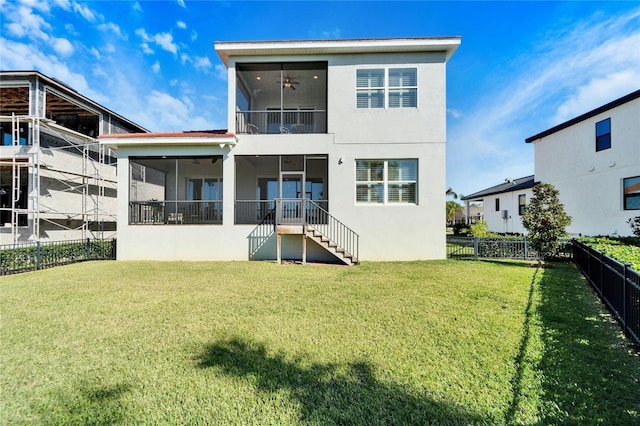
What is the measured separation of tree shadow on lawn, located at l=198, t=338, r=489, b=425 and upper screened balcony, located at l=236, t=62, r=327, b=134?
9.03 m

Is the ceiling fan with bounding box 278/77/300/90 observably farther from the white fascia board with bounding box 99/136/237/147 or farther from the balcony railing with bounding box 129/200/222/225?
the balcony railing with bounding box 129/200/222/225

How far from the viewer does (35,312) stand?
4.79m

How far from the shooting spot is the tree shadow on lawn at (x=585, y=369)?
91.8 inches

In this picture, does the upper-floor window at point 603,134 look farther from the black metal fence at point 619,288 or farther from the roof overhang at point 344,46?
the black metal fence at point 619,288

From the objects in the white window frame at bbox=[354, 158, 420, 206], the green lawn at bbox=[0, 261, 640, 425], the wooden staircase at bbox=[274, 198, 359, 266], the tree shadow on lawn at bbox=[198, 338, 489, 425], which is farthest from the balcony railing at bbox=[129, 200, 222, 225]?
the tree shadow on lawn at bbox=[198, 338, 489, 425]

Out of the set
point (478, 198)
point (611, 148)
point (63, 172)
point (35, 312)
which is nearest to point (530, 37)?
point (611, 148)

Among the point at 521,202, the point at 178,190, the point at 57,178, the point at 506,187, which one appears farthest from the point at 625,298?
the point at 506,187

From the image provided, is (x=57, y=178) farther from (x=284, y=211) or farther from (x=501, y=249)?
(x=501, y=249)

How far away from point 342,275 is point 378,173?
4.56 meters

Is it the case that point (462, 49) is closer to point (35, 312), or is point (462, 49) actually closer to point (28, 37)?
point (35, 312)

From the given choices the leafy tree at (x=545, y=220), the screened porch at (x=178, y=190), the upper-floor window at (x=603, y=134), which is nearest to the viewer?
the leafy tree at (x=545, y=220)

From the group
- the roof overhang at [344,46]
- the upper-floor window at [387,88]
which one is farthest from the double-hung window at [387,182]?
the roof overhang at [344,46]

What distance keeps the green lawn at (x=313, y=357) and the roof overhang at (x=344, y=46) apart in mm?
8807

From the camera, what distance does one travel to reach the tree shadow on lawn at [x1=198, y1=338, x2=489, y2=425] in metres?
2.27
